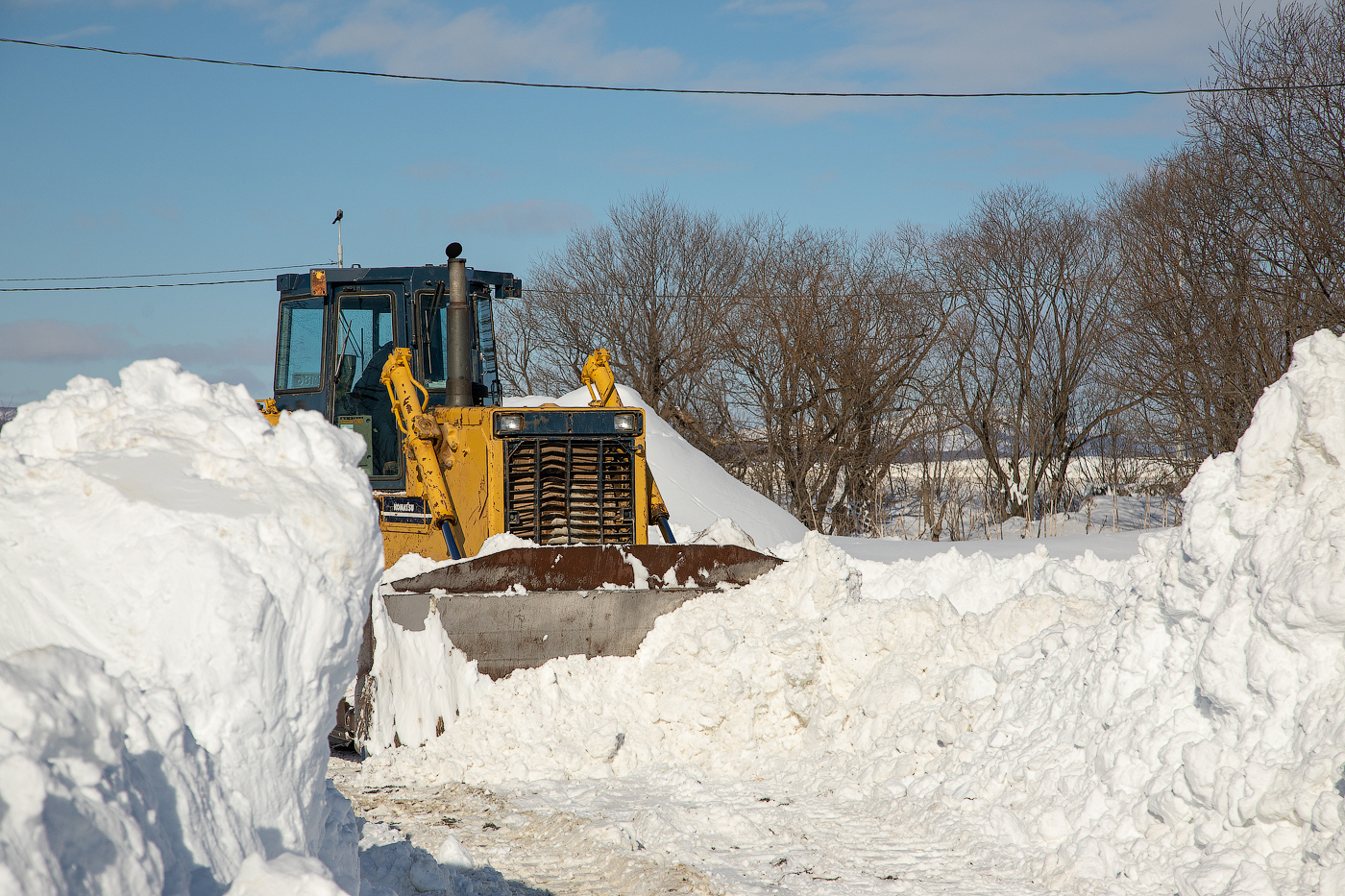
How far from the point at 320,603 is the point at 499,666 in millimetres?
3681

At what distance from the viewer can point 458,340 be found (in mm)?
7270

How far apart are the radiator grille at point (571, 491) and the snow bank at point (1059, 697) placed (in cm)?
134

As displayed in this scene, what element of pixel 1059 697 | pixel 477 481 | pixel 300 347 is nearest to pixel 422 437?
pixel 477 481

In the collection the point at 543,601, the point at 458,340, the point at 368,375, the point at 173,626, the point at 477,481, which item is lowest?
the point at 543,601

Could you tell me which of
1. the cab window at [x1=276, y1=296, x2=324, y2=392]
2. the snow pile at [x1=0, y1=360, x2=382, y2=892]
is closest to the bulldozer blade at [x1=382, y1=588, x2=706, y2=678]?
the cab window at [x1=276, y1=296, x2=324, y2=392]

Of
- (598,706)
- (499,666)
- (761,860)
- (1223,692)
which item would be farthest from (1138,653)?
(499,666)

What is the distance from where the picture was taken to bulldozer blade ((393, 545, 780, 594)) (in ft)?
19.5

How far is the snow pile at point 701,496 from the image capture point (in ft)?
42.0

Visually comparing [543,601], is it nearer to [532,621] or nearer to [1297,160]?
[532,621]

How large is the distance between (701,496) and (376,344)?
6.48 metres

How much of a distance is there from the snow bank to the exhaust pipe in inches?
96.7

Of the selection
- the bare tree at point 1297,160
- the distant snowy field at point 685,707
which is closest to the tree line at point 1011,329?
the bare tree at point 1297,160

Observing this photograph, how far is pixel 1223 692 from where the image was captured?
374 centimetres

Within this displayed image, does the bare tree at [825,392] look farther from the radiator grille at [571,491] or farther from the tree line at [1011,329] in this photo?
the radiator grille at [571,491]
